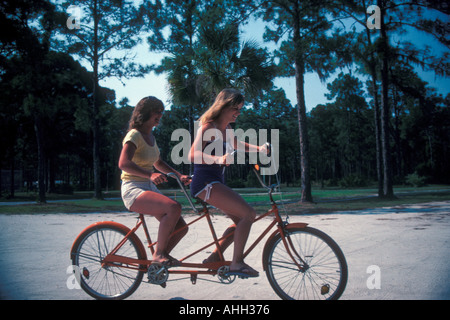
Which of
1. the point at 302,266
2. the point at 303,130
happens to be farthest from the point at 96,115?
the point at 302,266

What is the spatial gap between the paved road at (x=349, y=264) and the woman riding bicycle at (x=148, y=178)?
1.87 ft

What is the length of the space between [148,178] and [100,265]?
0.98m

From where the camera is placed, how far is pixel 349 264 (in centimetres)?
420

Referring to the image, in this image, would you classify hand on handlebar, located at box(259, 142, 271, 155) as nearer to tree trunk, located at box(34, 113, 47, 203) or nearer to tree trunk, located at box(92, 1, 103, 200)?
tree trunk, located at box(34, 113, 47, 203)

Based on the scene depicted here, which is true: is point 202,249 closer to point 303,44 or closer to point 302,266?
point 302,266

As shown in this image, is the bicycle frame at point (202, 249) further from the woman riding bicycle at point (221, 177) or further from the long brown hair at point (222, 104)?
the long brown hair at point (222, 104)

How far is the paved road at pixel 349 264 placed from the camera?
3125mm

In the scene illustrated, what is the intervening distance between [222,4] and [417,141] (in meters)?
41.5

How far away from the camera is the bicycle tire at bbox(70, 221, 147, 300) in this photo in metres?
3.12

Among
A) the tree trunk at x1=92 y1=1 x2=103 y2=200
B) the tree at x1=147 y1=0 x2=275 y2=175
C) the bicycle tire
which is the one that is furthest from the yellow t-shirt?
the tree trunk at x1=92 y1=1 x2=103 y2=200

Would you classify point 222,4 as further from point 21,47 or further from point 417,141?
point 417,141

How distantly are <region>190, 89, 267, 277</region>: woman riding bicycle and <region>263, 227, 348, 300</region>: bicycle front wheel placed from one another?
0.23 meters
